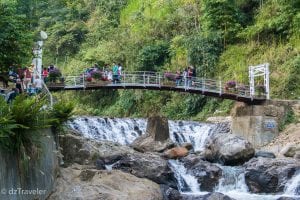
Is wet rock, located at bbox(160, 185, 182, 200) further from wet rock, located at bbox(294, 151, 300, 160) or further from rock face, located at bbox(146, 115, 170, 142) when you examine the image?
wet rock, located at bbox(294, 151, 300, 160)

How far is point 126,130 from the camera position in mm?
24859

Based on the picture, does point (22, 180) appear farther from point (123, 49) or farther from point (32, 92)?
point (123, 49)

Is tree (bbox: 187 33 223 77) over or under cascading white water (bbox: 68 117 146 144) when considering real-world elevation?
over

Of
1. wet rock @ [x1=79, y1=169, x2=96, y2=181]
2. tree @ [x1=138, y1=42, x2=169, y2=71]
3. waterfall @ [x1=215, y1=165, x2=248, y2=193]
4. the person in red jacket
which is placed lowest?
waterfall @ [x1=215, y1=165, x2=248, y2=193]

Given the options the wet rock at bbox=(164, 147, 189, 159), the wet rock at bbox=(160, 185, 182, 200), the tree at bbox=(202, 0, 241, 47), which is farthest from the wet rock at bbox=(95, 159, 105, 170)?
the tree at bbox=(202, 0, 241, 47)

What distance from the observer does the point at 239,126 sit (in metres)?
23.7

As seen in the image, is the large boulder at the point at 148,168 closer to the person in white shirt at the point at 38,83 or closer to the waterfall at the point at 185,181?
the waterfall at the point at 185,181

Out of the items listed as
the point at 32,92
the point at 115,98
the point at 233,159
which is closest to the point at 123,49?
the point at 115,98

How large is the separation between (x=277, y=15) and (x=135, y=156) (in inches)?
615

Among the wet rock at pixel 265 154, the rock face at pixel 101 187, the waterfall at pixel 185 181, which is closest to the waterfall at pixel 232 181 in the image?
the waterfall at pixel 185 181

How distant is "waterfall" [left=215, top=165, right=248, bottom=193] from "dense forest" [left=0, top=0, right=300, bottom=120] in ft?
28.8

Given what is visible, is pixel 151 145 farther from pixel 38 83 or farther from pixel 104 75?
pixel 38 83

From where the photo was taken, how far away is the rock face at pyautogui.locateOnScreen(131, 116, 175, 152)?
19.6m

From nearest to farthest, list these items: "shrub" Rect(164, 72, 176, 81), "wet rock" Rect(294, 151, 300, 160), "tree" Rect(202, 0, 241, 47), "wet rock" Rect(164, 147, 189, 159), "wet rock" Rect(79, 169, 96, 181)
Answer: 1. "wet rock" Rect(79, 169, 96, 181)
2. "wet rock" Rect(294, 151, 300, 160)
3. "wet rock" Rect(164, 147, 189, 159)
4. "shrub" Rect(164, 72, 176, 81)
5. "tree" Rect(202, 0, 241, 47)
